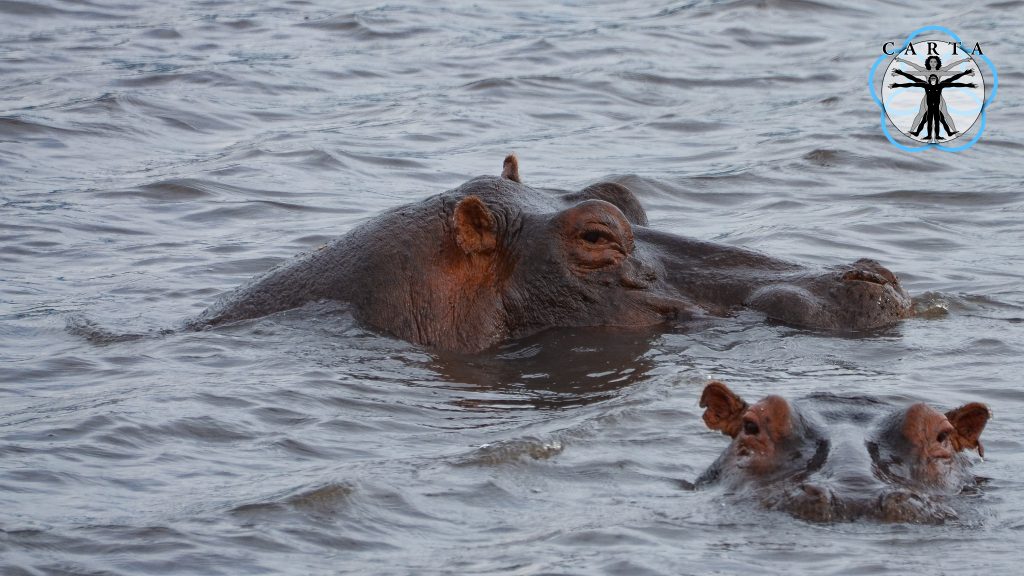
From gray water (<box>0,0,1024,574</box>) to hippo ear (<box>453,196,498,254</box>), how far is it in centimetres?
66

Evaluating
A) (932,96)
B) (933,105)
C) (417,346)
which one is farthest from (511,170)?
(933,105)

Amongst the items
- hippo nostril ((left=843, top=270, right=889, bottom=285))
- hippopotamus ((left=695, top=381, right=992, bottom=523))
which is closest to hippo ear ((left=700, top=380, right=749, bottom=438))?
hippopotamus ((left=695, top=381, right=992, bottom=523))

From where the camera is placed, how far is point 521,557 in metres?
5.03

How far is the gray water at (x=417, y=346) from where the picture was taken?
210 inches

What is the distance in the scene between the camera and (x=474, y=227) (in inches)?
326

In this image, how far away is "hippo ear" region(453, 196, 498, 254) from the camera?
820cm

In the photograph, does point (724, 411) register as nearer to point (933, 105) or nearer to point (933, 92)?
point (933, 92)

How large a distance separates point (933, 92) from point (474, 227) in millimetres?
9855

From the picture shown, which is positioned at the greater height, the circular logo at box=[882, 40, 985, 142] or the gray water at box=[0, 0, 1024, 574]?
the circular logo at box=[882, 40, 985, 142]

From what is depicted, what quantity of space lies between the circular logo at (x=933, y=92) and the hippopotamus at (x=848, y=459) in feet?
36.3

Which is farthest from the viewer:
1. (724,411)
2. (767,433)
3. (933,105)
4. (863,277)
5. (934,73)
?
(933,105)

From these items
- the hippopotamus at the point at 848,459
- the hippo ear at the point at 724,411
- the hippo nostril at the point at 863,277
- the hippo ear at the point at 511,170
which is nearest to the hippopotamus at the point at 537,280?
Answer: the hippo nostril at the point at 863,277

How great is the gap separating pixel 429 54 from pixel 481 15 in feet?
14.7

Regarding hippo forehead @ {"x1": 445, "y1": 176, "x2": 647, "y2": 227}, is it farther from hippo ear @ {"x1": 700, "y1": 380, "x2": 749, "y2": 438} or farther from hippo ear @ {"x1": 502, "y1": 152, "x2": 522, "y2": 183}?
hippo ear @ {"x1": 700, "y1": 380, "x2": 749, "y2": 438}
